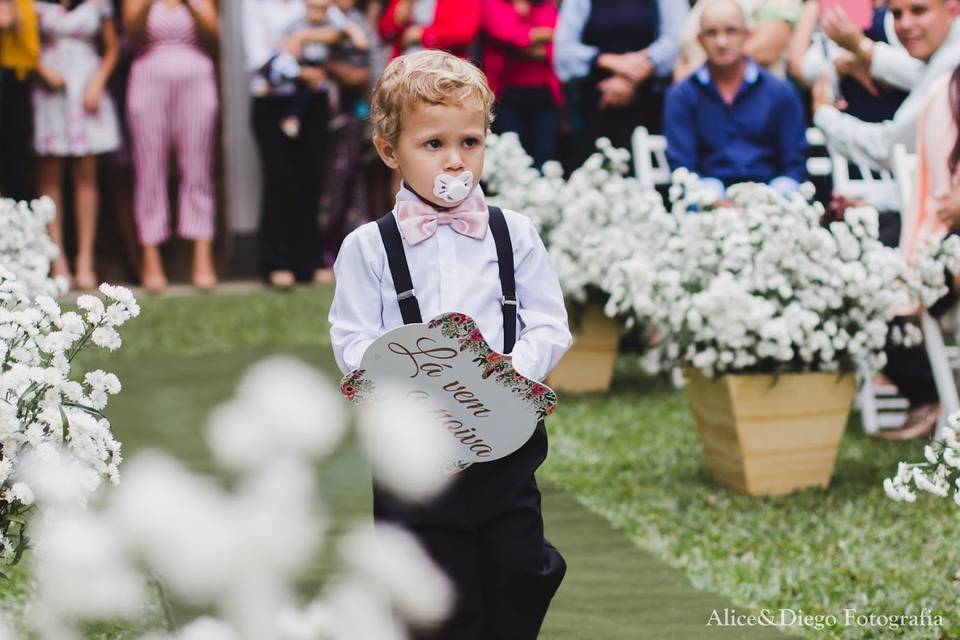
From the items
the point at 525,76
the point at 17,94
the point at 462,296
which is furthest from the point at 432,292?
the point at 17,94

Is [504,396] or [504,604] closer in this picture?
[504,396]

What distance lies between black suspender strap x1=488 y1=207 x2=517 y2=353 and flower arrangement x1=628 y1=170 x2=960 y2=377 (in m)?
1.79

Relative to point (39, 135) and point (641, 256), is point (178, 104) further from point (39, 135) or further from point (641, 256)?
point (641, 256)

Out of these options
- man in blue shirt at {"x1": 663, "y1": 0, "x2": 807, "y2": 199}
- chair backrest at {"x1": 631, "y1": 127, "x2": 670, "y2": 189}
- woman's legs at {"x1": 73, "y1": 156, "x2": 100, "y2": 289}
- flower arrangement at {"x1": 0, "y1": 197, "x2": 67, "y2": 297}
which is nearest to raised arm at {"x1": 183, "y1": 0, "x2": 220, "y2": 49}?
woman's legs at {"x1": 73, "y1": 156, "x2": 100, "y2": 289}

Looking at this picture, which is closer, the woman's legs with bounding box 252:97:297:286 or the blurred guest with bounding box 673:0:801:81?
the blurred guest with bounding box 673:0:801:81

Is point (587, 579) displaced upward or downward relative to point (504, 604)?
downward

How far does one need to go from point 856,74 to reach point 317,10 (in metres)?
4.20

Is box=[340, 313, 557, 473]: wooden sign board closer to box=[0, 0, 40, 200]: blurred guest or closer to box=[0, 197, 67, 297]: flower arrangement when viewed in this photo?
box=[0, 197, 67, 297]: flower arrangement

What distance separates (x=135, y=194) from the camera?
9.65 metres

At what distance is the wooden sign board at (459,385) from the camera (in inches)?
85.0

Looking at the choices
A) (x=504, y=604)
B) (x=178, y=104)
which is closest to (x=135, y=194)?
(x=178, y=104)

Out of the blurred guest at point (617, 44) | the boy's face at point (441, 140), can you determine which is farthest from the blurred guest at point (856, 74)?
the boy's face at point (441, 140)

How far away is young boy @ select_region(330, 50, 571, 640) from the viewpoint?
7.68 feet

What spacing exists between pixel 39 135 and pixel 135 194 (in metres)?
1.01
